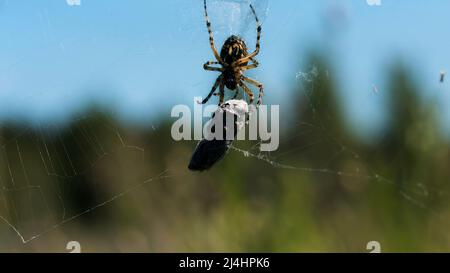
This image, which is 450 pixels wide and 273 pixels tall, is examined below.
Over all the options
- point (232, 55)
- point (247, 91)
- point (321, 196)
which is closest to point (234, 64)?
point (232, 55)

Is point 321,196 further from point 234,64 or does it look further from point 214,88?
point 234,64

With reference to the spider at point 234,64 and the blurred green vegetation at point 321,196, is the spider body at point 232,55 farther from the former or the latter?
the blurred green vegetation at point 321,196

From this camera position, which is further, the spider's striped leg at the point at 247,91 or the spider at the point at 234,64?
the spider's striped leg at the point at 247,91

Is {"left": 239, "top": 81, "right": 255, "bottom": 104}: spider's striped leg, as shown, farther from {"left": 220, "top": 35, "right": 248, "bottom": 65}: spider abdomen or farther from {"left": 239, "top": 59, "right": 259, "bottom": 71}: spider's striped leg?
{"left": 220, "top": 35, "right": 248, "bottom": 65}: spider abdomen

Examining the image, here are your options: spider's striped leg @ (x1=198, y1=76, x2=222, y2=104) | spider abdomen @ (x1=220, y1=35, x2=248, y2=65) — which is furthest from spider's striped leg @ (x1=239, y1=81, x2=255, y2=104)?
spider abdomen @ (x1=220, y1=35, x2=248, y2=65)

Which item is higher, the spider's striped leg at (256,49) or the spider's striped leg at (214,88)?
the spider's striped leg at (256,49)

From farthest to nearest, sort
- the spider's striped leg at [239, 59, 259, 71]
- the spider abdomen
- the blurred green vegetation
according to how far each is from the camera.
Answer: the blurred green vegetation, the spider's striped leg at [239, 59, 259, 71], the spider abdomen

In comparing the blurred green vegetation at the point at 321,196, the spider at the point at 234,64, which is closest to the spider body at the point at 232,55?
the spider at the point at 234,64

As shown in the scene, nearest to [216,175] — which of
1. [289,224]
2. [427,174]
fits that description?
[289,224]
